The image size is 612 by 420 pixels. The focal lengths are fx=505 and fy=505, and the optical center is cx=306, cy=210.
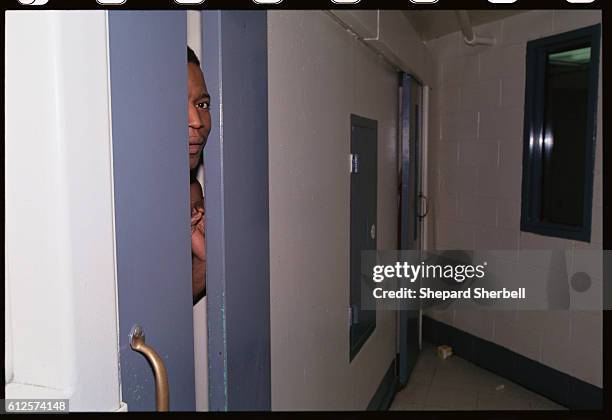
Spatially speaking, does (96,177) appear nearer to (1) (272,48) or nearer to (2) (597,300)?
(1) (272,48)

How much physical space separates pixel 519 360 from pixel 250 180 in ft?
9.09

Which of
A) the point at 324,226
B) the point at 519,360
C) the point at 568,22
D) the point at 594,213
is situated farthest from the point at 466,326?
the point at 324,226

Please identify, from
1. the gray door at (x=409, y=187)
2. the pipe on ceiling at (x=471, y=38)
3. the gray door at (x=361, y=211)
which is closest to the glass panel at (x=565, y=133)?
the pipe on ceiling at (x=471, y=38)

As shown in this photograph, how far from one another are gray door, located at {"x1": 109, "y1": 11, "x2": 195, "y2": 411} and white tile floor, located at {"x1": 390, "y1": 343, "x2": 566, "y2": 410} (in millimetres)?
2439

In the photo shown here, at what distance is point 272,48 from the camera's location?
1300mm

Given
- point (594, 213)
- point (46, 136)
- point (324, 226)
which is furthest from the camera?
point (594, 213)

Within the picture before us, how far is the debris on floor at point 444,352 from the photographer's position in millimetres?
3643

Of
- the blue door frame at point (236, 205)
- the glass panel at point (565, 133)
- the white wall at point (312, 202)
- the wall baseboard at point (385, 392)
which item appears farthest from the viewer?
the glass panel at point (565, 133)

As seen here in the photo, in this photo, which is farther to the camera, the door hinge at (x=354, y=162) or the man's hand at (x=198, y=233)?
the door hinge at (x=354, y=162)

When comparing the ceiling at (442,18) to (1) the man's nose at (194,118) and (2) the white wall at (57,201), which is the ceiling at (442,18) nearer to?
(1) the man's nose at (194,118)

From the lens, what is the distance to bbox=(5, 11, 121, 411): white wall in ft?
1.93

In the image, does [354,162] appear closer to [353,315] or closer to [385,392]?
[353,315]

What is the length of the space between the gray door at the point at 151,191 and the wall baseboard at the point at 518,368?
2.75 metres

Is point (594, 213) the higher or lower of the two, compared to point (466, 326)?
higher
